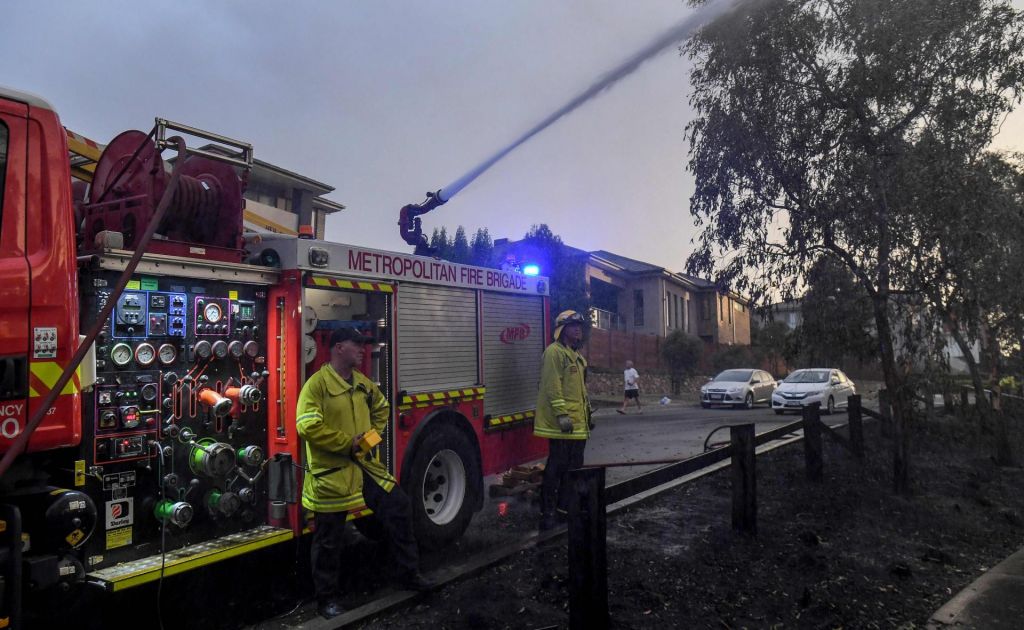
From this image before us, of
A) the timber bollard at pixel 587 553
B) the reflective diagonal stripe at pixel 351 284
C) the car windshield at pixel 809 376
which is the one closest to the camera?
the timber bollard at pixel 587 553

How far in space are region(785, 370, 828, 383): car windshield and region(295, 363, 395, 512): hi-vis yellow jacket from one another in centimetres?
1991

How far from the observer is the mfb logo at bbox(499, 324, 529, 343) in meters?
6.91

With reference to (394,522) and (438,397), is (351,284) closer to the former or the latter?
(438,397)

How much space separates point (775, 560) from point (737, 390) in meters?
18.3

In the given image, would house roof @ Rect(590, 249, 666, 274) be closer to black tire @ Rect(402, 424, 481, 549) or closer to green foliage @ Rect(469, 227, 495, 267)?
green foliage @ Rect(469, 227, 495, 267)

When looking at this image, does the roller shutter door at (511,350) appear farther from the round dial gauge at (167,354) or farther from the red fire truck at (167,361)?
the round dial gauge at (167,354)

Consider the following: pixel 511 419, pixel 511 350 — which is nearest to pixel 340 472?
pixel 511 419

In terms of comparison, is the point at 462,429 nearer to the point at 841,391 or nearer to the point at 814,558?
the point at 814,558

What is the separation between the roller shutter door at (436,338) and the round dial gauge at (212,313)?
154 cm

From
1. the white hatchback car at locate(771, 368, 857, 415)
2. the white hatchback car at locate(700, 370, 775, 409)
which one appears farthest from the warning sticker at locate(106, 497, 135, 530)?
the white hatchback car at locate(700, 370, 775, 409)

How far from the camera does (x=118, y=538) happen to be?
370 cm

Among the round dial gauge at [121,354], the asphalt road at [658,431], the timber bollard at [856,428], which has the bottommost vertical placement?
the asphalt road at [658,431]

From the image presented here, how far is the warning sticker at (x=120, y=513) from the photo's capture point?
366 cm

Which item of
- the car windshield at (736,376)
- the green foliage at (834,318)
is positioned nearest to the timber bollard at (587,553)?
the green foliage at (834,318)
